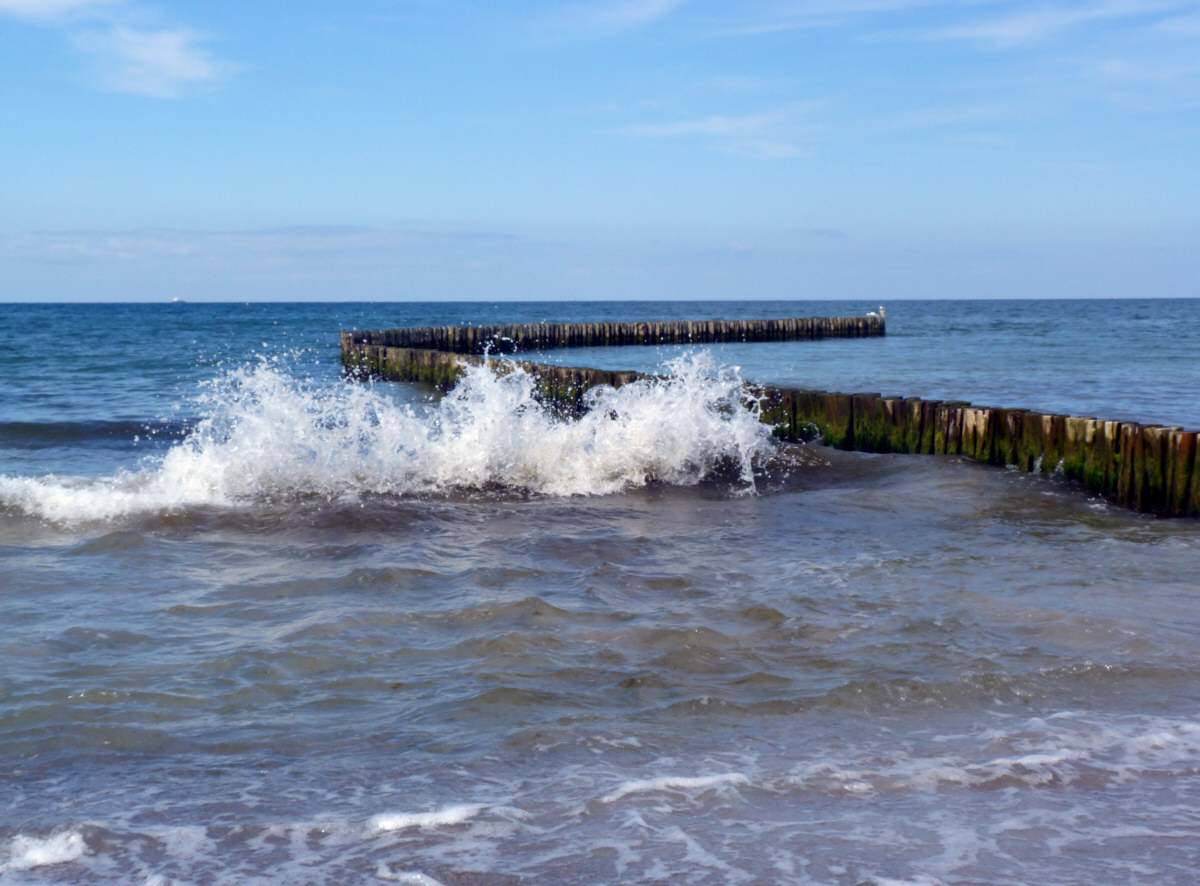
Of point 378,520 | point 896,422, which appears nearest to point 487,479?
point 378,520

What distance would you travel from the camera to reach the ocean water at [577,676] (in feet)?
9.20

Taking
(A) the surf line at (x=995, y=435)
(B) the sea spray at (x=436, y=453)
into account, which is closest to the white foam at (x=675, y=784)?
(B) the sea spray at (x=436, y=453)

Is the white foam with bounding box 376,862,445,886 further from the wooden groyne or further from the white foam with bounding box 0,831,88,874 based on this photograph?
the wooden groyne

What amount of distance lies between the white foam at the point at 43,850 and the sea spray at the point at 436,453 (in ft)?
16.1

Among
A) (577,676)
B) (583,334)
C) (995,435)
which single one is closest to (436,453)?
(995,435)

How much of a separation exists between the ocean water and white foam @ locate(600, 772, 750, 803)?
0.05ft

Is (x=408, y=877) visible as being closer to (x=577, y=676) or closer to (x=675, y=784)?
(x=675, y=784)

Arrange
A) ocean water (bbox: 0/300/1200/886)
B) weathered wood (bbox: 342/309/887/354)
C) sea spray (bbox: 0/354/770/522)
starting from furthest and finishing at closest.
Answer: weathered wood (bbox: 342/309/887/354)
sea spray (bbox: 0/354/770/522)
ocean water (bbox: 0/300/1200/886)

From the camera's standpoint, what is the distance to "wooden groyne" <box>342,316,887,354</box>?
3061 centimetres

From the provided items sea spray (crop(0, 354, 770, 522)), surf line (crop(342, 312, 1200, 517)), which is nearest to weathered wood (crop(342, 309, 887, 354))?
surf line (crop(342, 312, 1200, 517))

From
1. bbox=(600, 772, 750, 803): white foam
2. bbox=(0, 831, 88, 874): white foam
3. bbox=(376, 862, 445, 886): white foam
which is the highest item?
bbox=(600, 772, 750, 803): white foam

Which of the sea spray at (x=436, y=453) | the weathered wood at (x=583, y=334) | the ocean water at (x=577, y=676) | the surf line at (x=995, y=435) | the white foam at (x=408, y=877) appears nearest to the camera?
the white foam at (x=408, y=877)

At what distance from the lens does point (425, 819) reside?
2.91m

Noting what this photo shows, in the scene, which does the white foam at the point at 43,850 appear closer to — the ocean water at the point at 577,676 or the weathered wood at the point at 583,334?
the ocean water at the point at 577,676
